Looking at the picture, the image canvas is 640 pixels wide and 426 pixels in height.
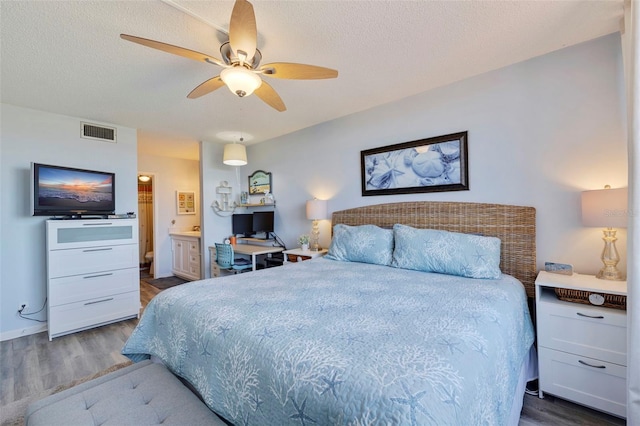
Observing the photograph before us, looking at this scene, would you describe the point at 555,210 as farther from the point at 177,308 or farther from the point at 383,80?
the point at 177,308

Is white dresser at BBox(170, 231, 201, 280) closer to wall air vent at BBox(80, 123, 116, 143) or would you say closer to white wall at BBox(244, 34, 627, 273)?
wall air vent at BBox(80, 123, 116, 143)

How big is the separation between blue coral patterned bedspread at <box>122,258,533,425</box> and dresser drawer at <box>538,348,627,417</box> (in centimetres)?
17

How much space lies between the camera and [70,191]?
116 inches

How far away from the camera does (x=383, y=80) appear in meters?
2.46

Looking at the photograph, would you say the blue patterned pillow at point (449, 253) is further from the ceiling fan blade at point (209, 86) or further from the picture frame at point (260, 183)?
the picture frame at point (260, 183)

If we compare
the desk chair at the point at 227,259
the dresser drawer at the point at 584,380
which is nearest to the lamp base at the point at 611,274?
the dresser drawer at the point at 584,380

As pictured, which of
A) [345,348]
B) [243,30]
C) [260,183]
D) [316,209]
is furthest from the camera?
[260,183]

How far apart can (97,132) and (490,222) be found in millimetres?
4370

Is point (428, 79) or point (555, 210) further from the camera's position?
point (428, 79)

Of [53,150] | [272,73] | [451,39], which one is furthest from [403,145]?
[53,150]

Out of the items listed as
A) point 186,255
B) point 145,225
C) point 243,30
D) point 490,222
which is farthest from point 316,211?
point 145,225

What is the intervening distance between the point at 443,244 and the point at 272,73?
1.78 m

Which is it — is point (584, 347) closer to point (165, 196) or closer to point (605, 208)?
point (605, 208)


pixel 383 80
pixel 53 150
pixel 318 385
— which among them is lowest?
pixel 318 385
